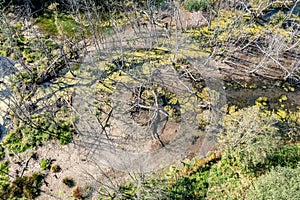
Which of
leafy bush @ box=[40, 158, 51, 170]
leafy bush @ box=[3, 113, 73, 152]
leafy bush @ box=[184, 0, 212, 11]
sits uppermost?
leafy bush @ box=[184, 0, 212, 11]

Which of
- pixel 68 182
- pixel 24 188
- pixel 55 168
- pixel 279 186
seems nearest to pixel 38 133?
pixel 55 168

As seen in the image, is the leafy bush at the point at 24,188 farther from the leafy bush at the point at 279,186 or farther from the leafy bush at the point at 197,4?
the leafy bush at the point at 197,4

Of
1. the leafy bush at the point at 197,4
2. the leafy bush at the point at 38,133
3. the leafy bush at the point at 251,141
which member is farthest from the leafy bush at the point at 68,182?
the leafy bush at the point at 197,4

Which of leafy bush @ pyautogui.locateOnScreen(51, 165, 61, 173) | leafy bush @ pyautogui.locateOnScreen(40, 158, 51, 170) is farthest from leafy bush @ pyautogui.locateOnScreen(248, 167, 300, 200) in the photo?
leafy bush @ pyautogui.locateOnScreen(40, 158, 51, 170)

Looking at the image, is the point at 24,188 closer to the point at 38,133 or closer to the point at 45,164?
the point at 45,164

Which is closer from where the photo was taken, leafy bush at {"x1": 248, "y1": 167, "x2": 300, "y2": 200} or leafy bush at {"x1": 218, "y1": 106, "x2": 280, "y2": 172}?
leafy bush at {"x1": 248, "y1": 167, "x2": 300, "y2": 200}

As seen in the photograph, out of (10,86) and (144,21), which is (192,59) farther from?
(10,86)

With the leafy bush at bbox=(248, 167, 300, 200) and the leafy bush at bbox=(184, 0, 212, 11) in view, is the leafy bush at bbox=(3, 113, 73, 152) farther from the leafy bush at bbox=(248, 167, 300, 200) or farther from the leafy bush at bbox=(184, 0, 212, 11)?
the leafy bush at bbox=(184, 0, 212, 11)
